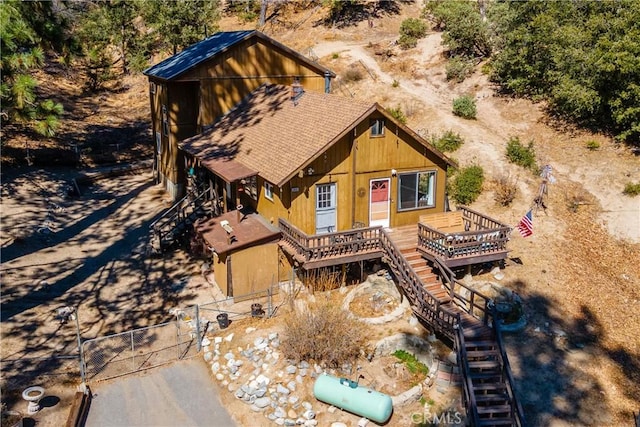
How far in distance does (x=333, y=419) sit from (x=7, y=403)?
8.94 m

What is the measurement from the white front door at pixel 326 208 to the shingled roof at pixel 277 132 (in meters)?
1.66

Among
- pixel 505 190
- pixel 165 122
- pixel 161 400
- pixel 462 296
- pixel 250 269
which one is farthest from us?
pixel 165 122

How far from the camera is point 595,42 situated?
3067 centimetres

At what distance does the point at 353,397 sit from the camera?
14.4 metres

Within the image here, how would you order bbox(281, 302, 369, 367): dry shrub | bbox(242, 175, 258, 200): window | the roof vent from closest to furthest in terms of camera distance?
bbox(281, 302, 369, 367): dry shrub < bbox(242, 175, 258, 200): window < the roof vent

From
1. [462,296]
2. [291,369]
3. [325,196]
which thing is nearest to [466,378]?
[462,296]

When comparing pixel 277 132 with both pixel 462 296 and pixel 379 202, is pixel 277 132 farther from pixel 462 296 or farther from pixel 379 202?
pixel 462 296

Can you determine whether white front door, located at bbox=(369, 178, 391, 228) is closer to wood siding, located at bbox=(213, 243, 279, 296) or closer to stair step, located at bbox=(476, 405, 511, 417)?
wood siding, located at bbox=(213, 243, 279, 296)

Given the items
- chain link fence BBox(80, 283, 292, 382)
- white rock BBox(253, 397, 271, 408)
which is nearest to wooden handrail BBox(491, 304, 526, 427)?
white rock BBox(253, 397, 271, 408)

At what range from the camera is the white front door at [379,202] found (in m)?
20.8

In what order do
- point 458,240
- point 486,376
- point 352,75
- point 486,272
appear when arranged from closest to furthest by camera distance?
point 486,376
point 458,240
point 486,272
point 352,75

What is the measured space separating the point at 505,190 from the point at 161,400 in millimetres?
18713

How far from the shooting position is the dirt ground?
52.0 ft

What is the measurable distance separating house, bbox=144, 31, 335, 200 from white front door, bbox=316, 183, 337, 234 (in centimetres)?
823
